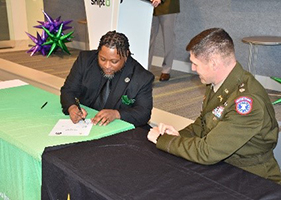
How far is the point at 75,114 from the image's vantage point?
168cm

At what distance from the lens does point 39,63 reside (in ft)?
17.2

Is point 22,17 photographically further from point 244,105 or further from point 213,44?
point 244,105

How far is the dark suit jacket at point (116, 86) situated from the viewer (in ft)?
6.39

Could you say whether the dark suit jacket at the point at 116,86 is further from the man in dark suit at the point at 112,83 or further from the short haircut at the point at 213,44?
the short haircut at the point at 213,44

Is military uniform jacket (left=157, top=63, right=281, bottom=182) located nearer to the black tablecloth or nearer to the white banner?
the black tablecloth

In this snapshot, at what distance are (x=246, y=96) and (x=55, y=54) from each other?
5.06 metres

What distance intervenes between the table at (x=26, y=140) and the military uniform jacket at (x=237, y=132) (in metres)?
0.39

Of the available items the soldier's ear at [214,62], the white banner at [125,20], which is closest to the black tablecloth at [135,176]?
the soldier's ear at [214,62]

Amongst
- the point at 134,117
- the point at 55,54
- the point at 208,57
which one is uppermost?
the point at 208,57

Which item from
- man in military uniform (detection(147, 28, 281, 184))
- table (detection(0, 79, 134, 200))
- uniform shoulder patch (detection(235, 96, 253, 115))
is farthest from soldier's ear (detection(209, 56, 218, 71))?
table (detection(0, 79, 134, 200))

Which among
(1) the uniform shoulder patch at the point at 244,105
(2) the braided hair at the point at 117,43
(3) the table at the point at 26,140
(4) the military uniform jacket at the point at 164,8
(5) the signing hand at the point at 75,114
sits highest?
(4) the military uniform jacket at the point at 164,8

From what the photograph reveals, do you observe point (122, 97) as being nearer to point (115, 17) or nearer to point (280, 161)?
point (280, 161)

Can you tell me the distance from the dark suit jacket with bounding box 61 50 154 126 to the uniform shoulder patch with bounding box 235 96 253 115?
2.32ft

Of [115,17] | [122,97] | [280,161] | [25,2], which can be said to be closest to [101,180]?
[122,97]
